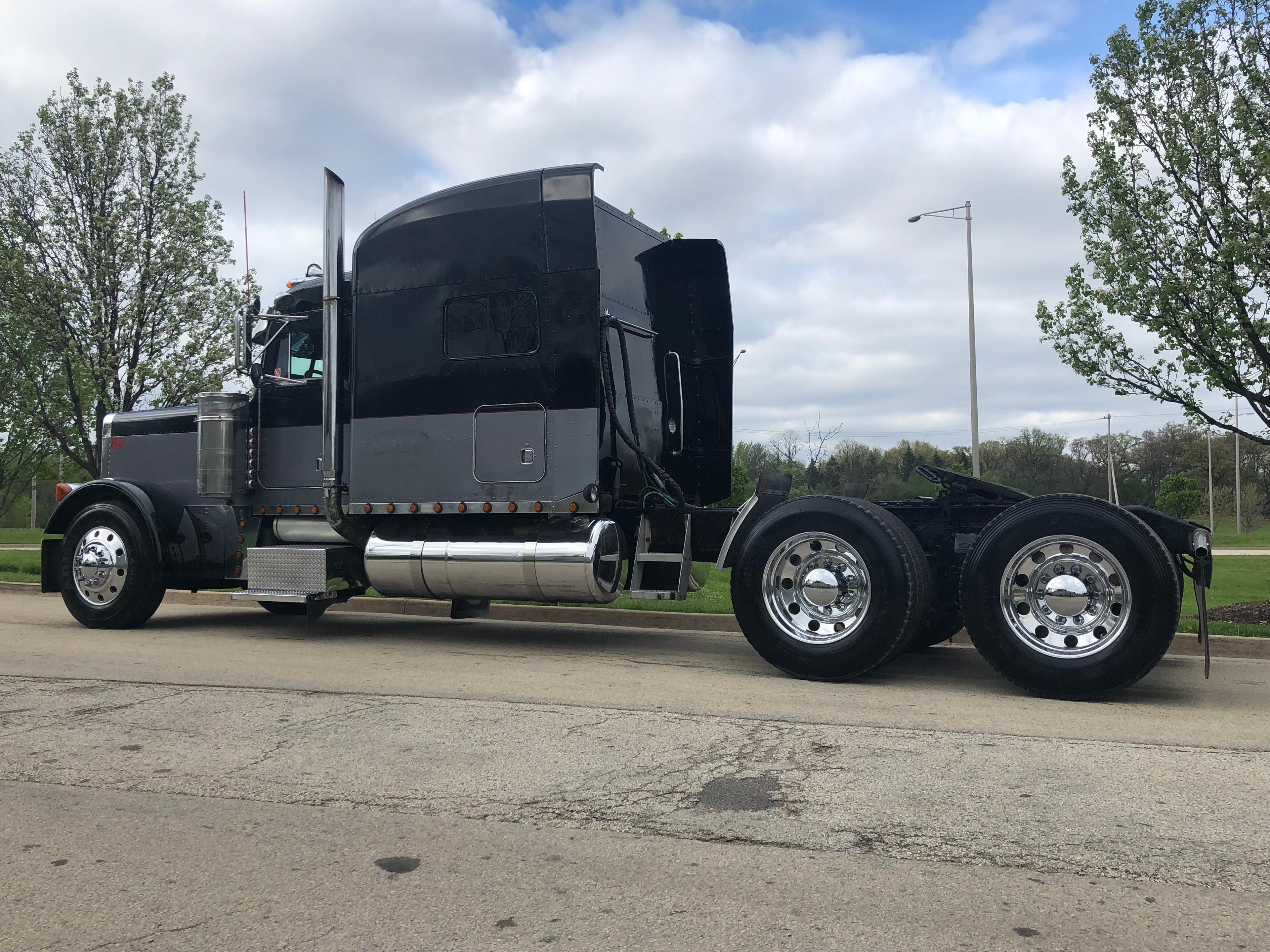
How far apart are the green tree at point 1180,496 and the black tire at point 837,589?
40.4m

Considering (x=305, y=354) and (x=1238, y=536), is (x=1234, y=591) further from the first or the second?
(x=1238, y=536)

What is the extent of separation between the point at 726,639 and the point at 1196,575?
4.12 m

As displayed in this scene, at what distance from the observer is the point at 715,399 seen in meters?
9.77

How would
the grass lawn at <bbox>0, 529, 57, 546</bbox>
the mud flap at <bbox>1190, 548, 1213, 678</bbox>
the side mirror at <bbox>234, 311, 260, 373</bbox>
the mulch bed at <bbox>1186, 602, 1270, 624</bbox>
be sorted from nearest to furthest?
the mud flap at <bbox>1190, 548, 1213, 678</bbox> < the side mirror at <bbox>234, 311, 260, 373</bbox> < the mulch bed at <bbox>1186, 602, 1270, 624</bbox> < the grass lawn at <bbox>0, 529, 57, 546</bbox>

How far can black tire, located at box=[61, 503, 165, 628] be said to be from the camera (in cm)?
977

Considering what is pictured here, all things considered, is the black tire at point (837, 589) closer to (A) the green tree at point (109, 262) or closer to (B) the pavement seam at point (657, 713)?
(B) the pavement seam at point (657, 713)

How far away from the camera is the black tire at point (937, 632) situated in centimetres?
853

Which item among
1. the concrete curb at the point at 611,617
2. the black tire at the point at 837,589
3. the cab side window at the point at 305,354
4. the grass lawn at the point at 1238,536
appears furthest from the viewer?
the grass lawn at the point at 1238,536

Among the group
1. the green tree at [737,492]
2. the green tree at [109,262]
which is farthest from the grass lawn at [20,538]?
the green tree at [737,492]

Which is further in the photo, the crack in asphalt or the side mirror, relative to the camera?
the side mirror

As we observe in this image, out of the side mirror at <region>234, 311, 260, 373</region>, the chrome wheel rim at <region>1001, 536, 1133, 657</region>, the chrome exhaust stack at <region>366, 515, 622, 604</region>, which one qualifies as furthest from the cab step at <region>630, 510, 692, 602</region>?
the side mirror at <region>234, 311, 260, 373</region>

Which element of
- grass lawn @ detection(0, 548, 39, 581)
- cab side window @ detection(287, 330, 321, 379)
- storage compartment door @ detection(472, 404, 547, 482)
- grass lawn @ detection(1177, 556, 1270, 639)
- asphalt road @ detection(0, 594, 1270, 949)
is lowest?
asphalt road @ detection(0, 594, 1270, 949)

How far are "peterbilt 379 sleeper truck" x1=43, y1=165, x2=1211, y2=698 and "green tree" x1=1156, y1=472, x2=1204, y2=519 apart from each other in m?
39.7

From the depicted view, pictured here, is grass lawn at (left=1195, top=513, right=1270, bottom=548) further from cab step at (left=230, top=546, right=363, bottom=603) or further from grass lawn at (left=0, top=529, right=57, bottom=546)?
grass lawn at (left=0, top=529, right=57, bottom=546)
